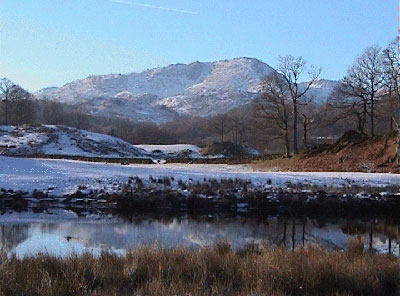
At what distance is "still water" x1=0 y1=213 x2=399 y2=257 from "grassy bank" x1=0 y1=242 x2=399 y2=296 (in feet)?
11.5

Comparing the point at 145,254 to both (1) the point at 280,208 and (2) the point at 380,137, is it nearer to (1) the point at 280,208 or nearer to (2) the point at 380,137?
(1) the point at 280,208

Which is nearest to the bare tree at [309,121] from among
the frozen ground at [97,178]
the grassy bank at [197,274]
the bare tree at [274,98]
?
the bare tree at [274,98]

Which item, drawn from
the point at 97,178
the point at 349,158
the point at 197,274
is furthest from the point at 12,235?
the point at 349,158

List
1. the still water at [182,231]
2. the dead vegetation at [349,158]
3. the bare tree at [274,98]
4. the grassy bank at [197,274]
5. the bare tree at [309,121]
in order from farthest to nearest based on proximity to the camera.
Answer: the bare tree at [274,98]
the bare tree at [309,121]
the dead vegetation at [349,158]
the still water at [182,231]
the grassy bank at [197,274]

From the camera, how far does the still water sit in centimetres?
1368

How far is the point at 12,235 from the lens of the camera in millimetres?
14984

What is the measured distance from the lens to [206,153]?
6506 cm

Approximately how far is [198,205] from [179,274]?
1432 centimetres

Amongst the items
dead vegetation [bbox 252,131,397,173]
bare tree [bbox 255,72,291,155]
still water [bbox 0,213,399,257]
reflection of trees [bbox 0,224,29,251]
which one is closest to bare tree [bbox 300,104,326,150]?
bare tree [bbox 255,72,291,155]

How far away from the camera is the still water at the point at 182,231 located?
1368cm

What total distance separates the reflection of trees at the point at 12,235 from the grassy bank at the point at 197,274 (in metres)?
4.74

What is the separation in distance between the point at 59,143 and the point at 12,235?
4502cm

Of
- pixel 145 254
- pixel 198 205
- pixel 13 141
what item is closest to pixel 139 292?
pixel 145 254

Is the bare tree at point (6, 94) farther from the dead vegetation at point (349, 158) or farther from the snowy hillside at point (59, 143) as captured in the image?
the dead vegetation at point (349, 158)
